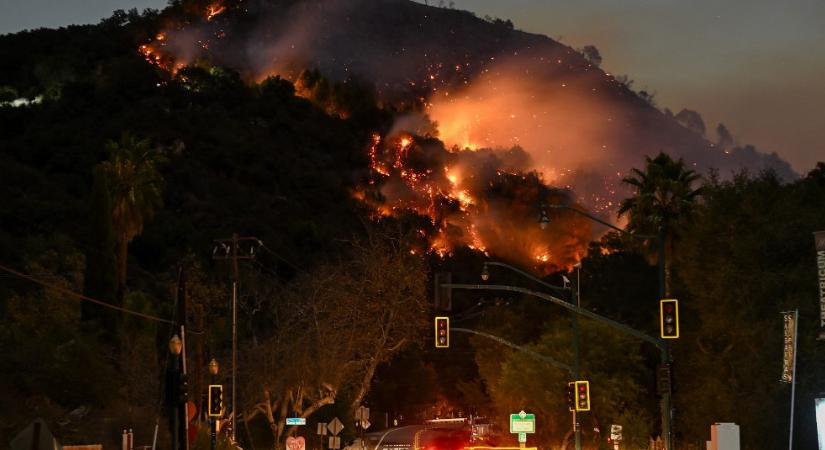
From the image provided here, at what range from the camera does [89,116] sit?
15912 centimetres

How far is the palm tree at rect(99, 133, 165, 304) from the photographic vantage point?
6881 centimetres

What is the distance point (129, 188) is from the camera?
70438 millimetres

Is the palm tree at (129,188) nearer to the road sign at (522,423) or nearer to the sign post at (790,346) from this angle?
the road sign at (522,423)

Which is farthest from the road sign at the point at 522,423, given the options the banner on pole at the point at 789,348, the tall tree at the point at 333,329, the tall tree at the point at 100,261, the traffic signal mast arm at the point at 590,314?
the tall tree at the point at 100,261

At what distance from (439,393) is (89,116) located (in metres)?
75.2

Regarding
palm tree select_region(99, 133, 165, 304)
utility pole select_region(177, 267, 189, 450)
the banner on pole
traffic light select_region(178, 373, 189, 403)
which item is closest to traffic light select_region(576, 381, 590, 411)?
the banner on pole

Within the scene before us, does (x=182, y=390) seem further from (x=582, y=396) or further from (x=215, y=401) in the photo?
(x=582, y=396)

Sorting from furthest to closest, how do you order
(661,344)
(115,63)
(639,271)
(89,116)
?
(115,63), (89,116), (639,271), (661,344)

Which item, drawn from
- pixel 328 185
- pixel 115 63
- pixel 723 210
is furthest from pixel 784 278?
pixel 115 63

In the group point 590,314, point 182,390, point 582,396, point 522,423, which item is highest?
point 590,314

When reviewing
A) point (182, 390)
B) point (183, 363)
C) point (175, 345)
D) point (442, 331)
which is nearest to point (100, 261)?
point (442, 331)

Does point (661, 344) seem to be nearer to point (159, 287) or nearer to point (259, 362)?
point (259, 362)

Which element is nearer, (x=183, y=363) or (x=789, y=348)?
(x=789, y=348)

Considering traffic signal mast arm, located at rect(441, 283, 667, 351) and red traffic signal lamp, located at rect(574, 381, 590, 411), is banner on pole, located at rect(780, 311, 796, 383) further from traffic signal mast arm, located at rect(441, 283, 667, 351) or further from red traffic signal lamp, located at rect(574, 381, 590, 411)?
red traffic signal lamp, located at rect(574, 381, 590, 411)
